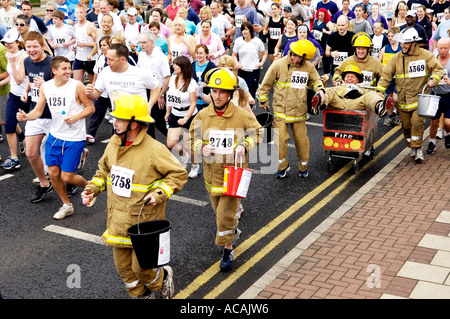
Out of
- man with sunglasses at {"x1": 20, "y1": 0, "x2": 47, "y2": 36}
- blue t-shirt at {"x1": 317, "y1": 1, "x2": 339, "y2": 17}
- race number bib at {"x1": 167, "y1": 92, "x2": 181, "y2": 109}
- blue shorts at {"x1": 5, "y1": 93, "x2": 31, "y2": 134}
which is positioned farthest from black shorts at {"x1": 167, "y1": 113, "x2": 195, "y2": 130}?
blue t-shirt at {"x1": 317, "y1": 1, "x2": 339, "y2": 17}

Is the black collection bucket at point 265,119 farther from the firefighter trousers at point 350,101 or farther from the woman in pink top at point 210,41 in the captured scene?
the woman in pink top at point 210,41

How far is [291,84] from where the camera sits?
9398mm

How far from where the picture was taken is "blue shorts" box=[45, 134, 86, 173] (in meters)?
8.03

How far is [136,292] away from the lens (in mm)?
5719

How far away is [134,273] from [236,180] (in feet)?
4.79

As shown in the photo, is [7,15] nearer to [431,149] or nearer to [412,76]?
[412,76]

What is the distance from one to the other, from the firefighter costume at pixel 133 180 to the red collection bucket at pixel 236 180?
85 cm

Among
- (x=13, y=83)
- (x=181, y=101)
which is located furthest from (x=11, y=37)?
(x=181, y=101)

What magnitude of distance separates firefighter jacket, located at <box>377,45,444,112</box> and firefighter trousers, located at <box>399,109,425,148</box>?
4.7 inches

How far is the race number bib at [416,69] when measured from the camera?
9.98m
